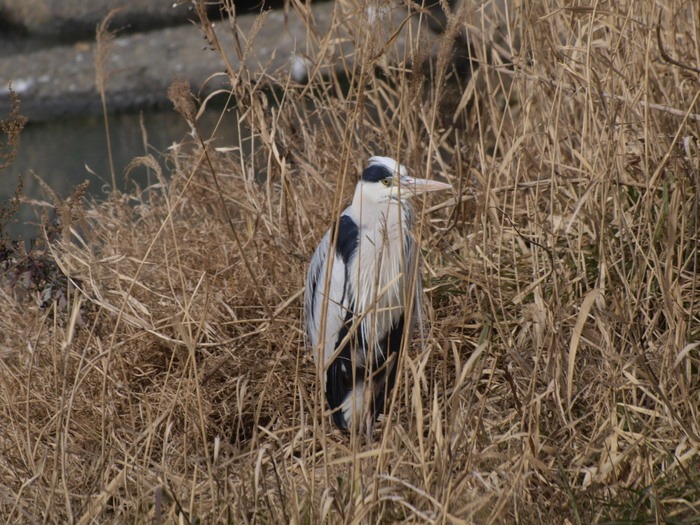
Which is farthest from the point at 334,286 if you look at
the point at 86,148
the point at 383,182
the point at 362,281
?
the point at 86,148

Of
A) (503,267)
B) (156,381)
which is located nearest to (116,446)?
(156,381)

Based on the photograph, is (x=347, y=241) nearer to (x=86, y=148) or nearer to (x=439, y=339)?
(x=439, y=339)

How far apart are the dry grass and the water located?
1990 mm

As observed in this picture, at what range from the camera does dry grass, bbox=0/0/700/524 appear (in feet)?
6.14

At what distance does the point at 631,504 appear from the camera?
1844 millimetres

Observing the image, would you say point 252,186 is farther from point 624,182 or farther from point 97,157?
point 97,157

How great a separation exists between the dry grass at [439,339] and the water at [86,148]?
78.3 inches

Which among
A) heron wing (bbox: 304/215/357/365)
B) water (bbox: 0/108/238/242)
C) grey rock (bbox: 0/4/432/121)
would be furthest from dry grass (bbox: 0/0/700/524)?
grey rock (bbox: 0/4/432/121)

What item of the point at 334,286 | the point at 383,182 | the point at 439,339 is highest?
the point at 383,182

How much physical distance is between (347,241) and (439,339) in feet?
1.28

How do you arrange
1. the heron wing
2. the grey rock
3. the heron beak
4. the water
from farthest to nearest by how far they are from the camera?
the grey rock
the water
the heron wing
the heron beak

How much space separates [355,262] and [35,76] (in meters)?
4.85

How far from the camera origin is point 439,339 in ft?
8.61

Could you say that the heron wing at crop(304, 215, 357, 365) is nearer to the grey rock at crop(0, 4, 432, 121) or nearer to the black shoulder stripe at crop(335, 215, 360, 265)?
the black shoulder stripe at crop(335, 215, 360, 265)
